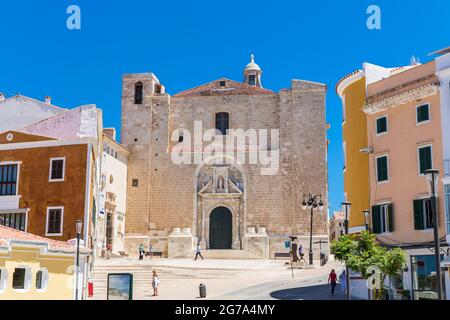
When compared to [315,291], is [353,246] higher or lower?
higher

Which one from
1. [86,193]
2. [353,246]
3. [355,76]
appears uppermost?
[355,76]

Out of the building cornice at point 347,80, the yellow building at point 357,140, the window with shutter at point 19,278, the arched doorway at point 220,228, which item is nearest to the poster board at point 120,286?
the window with shutter at point 19,278

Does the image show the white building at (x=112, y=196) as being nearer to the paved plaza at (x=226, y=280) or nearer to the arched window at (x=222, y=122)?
the paved plaza at (x=226, y=280)

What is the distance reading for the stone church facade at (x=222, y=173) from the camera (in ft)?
140

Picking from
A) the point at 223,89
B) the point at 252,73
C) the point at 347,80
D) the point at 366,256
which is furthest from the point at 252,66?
the point at 366,256

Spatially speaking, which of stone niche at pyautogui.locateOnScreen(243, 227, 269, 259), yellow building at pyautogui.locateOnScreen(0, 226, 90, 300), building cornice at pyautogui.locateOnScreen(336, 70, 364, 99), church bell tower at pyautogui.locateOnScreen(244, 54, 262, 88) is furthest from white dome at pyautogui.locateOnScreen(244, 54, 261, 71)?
yellow building at pyautogui.locateOnScreen(0, 226, 90, 300)

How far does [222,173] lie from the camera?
44156 mm

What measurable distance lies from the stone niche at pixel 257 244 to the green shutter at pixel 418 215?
20.4 metres

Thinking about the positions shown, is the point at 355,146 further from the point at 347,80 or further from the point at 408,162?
the point at 408,162

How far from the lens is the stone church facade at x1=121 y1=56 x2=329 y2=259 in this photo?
140 feet

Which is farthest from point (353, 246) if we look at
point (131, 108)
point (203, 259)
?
point (131, 108)

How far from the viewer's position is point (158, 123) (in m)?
45.4
